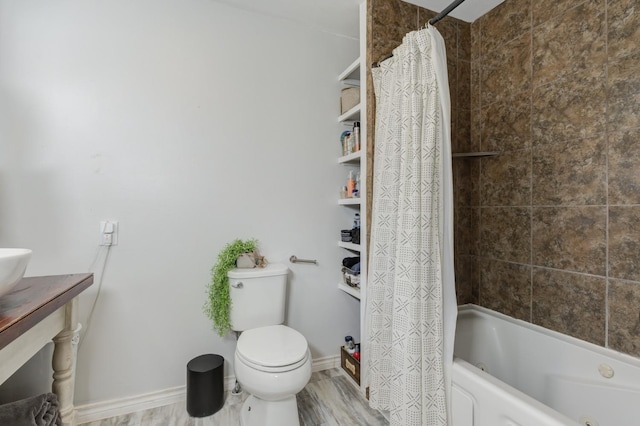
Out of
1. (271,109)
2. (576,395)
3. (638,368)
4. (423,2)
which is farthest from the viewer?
(271,109)

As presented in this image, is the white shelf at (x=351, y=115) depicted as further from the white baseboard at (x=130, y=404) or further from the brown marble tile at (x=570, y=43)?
the white baseboard at (x=130, y=404)

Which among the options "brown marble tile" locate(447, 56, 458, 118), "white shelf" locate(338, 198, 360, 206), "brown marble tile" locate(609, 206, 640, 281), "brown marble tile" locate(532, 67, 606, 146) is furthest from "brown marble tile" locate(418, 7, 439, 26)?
"brown marble tile" locate(609, 206, 640, 281)

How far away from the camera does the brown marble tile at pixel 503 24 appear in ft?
5.55

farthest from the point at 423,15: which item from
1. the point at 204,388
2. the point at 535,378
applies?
the point at 204,388

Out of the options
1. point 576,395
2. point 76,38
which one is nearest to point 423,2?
point 76,38

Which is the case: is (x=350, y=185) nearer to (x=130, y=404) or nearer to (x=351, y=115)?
(x=351, y=115)

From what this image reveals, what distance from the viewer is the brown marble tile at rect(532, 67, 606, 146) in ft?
4.49

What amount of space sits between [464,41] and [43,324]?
8.80 ft

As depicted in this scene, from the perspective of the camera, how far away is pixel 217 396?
1616 millimetres

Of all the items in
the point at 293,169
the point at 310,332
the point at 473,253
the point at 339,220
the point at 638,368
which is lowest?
the point at 310,332

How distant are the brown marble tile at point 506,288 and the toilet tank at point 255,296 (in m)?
1.31

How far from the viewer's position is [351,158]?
1915mm

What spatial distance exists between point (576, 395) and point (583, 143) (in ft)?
3.83

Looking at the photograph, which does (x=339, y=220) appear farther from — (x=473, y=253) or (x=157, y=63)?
(x=157, y=63)
